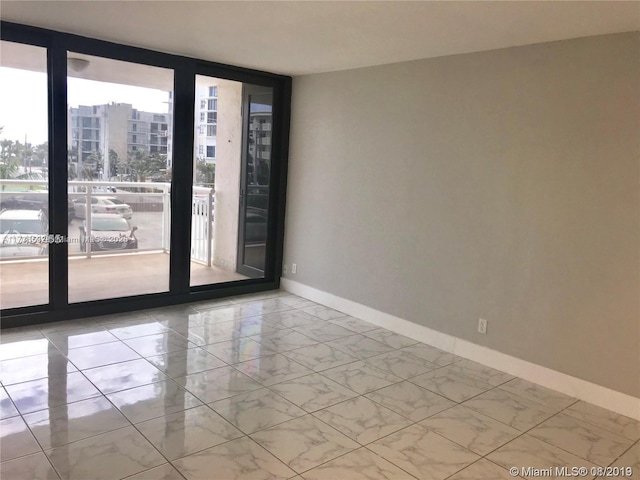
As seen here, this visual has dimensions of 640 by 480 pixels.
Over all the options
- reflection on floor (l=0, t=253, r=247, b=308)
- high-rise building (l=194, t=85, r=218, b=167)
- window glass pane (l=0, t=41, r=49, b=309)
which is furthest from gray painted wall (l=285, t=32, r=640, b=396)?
window glass pane (l=0, t=41, r=49, b=309)

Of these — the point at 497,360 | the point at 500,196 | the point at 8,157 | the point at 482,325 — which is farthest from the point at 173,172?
the point at 497,360

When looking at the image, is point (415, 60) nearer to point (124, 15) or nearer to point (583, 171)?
point (583, 171)

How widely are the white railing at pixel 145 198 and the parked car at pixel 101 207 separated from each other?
0.03 m

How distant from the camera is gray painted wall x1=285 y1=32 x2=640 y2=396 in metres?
3.06

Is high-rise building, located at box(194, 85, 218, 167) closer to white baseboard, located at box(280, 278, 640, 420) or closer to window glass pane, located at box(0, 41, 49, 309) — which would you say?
window glass pane, located at box(0, 41, 49, 309)

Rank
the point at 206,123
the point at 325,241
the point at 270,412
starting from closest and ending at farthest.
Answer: the point at 270,412
the point at 325,241
the point at 206,123

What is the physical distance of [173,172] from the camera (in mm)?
4668

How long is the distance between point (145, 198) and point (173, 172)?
38cm

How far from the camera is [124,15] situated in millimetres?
3281

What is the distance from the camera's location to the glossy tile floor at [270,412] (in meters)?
2.36

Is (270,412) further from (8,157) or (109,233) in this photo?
(8,157)

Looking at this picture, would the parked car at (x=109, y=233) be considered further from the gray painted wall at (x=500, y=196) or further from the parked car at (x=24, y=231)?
the gray painted wall at (x=500, y=196)

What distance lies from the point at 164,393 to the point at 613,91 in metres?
3.24

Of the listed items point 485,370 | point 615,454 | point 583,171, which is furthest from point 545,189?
point 615,454
